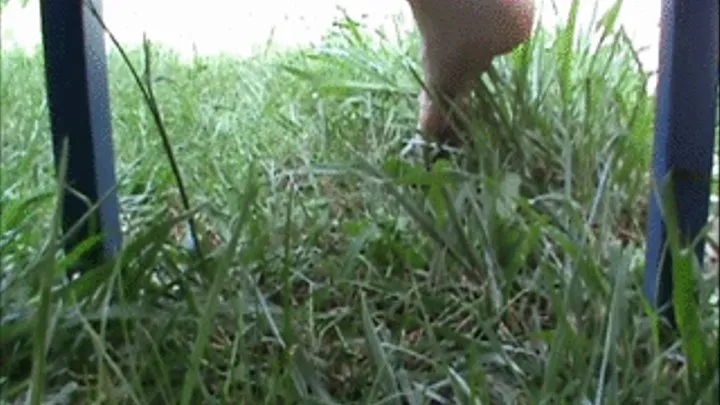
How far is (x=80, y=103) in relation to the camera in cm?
59

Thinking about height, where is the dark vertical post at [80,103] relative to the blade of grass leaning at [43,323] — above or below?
above

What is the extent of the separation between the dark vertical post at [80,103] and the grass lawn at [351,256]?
0.06 feet

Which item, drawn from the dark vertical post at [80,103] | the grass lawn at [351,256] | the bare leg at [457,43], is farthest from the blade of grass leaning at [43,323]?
the bare leg at [457,43]

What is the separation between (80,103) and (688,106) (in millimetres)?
317

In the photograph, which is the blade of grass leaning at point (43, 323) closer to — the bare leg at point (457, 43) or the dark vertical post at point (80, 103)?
the dark vertical post at point (80, 103)

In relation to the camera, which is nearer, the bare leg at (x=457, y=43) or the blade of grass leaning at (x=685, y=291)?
the blade of grass leaning at (x=685, y=291)

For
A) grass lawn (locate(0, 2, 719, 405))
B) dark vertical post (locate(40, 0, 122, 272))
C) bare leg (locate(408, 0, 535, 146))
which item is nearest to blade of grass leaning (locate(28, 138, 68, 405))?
grass lawn (locate(0, 2, 719, 405))

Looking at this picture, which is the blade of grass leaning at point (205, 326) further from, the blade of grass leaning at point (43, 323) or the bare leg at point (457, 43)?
the bare leg at point (457, 43)

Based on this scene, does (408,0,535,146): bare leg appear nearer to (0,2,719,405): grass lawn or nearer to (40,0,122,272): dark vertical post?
(0,2,719,405): grass lawn

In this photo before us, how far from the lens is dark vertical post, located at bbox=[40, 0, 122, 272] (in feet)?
1.88

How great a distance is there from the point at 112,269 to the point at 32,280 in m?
0.03

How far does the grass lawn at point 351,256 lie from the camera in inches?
17.6

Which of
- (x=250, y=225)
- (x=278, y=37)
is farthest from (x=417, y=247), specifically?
(x=278, y=37)

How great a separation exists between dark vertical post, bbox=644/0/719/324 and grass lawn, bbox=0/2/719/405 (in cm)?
4
